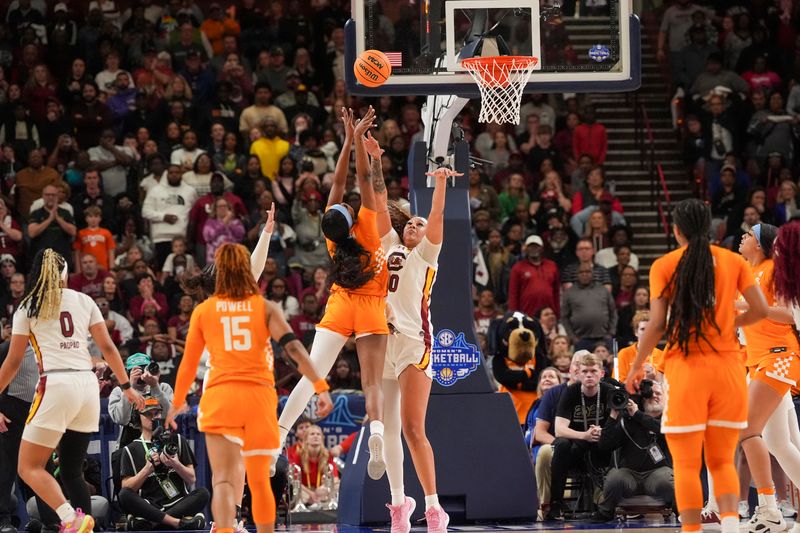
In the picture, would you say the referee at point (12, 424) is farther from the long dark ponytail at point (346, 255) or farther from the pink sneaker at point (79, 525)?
the long dark ponytail at point (346, 255)

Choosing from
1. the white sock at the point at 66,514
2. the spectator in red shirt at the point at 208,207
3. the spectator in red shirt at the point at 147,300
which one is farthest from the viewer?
the spectator in red shirt at the point at 208,207

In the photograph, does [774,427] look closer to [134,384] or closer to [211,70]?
[134,384]

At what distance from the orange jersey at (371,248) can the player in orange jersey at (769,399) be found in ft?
8.95

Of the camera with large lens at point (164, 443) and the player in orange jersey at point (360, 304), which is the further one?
the camera with large lens at point (164, 443)

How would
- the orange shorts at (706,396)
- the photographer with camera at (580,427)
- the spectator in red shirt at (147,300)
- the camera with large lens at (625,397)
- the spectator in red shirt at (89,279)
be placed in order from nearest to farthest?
the orange shorts at (706,396), the camera with large lens at (625,397), the photographer with camera at (580,427), the spectator in red shirt at (147,300), the spectator in red shirt at (89,279)

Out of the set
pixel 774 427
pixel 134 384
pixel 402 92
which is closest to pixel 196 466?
pixel 134 384

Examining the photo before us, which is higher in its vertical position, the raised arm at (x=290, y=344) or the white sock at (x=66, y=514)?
the raised arm at (x=290, y=344)

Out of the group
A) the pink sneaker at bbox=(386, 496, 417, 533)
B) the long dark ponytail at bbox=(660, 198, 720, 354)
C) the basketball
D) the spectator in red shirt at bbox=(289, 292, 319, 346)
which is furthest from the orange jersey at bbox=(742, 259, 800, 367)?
the spectator in red shirt at bbox=(289, 292, 319, 346)

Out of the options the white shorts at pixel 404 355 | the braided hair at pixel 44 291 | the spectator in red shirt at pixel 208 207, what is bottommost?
the white shorts at pixel 404 355

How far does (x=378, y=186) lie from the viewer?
9.51m

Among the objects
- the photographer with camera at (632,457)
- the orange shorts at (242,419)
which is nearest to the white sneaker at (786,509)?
the photographer with camera at (632,457)

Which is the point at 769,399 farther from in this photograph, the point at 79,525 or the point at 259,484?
the point at 79,525

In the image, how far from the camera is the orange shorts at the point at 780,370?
9141mm

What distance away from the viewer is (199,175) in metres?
17.5
